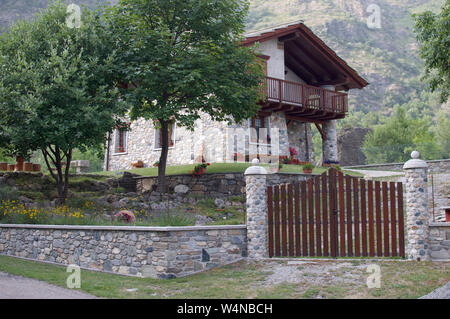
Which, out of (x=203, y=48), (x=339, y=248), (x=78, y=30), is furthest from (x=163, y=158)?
(x=339, y=248)

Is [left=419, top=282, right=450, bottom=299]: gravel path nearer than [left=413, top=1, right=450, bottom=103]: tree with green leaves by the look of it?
Yes

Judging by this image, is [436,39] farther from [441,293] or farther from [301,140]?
[301,140]

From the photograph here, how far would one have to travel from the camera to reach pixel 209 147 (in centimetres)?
2112

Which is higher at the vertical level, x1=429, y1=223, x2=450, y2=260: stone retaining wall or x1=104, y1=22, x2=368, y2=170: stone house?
x1=104, y1=22, x2=368, y2=170: stone house

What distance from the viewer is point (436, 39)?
556 inches

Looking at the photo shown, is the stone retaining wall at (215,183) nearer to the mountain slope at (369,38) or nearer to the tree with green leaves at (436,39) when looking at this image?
the tree with green leaves at (436,39)

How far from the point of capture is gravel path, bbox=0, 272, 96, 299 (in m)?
7.77

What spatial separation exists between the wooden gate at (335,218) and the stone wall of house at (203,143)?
30.2 feet

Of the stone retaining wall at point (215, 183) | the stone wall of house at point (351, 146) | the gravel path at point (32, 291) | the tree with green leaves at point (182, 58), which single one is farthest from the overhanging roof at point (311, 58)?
the gravel path at point (32, 291)

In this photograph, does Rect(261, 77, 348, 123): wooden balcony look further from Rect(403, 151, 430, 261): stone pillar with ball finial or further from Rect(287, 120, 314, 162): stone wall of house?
Rect(403, 151, 430, 261): stone pillar with ball finial

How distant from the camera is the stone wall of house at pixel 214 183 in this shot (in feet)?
58.4

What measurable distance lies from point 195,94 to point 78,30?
4.50m

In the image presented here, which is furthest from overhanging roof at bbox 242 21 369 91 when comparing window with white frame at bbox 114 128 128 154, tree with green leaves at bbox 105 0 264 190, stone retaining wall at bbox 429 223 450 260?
stone retaining wall at bbox 429 223 450 260

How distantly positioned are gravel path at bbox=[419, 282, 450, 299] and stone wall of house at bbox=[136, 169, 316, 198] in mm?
10556
